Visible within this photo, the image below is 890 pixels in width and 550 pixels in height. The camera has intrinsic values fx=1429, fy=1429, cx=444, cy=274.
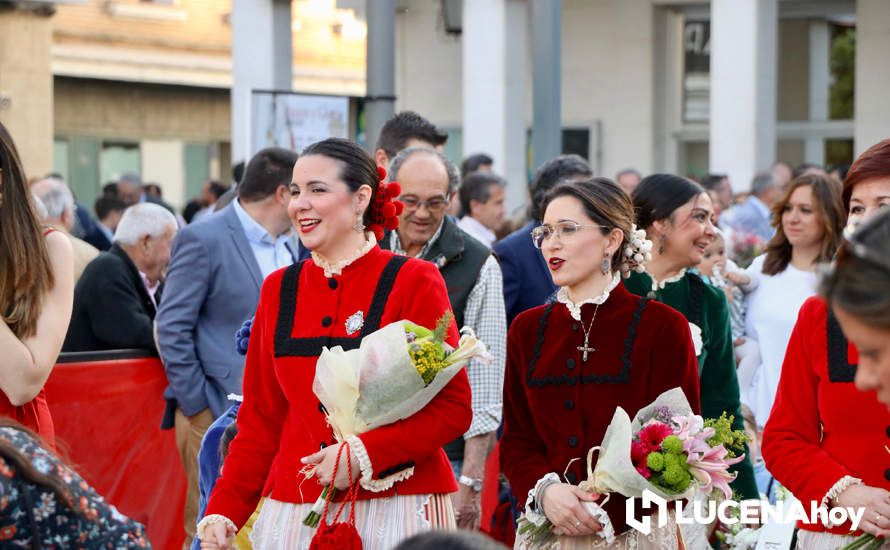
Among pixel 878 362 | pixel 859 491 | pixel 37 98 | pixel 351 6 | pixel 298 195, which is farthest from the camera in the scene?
pixel 37 98

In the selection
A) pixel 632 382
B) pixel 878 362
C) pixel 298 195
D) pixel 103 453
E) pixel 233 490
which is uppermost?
pixel 298 195

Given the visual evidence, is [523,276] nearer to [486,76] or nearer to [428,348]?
[428,348]

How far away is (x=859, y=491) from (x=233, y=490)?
2.00 meters

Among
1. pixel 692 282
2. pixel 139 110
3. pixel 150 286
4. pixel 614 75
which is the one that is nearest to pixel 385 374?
pixel 692 282

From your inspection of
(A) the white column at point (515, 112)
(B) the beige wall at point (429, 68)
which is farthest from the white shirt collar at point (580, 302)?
(B) the beige wall at point (429, 68)

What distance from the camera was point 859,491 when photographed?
13.7 feet

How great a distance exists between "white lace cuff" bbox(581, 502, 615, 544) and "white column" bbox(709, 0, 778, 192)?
1654cm

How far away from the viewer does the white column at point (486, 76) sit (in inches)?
857

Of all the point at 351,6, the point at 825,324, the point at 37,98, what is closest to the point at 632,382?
the point at 825,324

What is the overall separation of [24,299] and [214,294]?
2.34 metres

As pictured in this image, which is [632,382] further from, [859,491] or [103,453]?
[103,453]

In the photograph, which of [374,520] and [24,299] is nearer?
[374,520]

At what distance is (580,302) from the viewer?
5066mm

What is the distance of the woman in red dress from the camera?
4.98 metres
